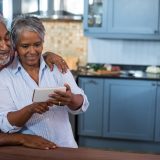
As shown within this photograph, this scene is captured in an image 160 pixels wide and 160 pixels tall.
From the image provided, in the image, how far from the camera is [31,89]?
1.65 metres

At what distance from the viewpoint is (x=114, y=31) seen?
4.12 meters

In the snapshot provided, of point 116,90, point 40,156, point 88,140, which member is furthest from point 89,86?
point 40,156

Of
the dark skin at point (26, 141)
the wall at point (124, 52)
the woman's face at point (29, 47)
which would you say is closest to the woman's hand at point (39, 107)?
the dark skin at point (26, 141)

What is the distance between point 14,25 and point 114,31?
8.62 feet

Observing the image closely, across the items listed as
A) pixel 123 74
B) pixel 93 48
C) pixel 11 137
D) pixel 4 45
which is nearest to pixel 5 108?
pixel 11 137

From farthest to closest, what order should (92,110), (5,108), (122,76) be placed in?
(92,110), (122,76), (5,108)

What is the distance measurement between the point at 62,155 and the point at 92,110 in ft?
8.80

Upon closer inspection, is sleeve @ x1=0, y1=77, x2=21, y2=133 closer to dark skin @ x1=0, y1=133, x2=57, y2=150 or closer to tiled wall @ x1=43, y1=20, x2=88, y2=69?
dark skin @ x1=0, y1=133, x2=57, y2=150

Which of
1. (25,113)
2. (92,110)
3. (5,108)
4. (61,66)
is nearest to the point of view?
(25,113)

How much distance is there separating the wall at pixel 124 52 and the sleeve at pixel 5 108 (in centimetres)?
298

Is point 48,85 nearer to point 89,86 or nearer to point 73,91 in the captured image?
point 73,91

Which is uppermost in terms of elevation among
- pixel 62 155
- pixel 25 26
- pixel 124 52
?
pixel 25 26

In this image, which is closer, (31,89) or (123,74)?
(31,89)

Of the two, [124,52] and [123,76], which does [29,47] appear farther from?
[124,52]
